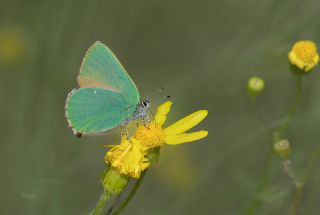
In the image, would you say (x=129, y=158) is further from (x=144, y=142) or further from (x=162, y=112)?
(x=162, y=112)

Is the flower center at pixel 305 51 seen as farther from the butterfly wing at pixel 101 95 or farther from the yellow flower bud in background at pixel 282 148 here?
the butterfly wing at pixel 101 95

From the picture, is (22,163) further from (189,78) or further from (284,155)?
(284,155)

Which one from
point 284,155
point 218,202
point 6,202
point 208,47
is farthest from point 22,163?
point 208,47

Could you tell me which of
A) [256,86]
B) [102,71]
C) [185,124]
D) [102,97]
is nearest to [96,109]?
[102,97]

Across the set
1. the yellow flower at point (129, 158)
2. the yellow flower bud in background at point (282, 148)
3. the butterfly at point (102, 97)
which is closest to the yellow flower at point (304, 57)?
the yellow flower bud in background at point (282, 148)

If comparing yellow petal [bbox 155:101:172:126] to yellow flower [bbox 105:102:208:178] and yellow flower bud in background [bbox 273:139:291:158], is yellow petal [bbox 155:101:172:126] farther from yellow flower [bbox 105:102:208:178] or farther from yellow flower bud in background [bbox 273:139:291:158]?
yellow flower bud in background [bbox 273:139:291:158]

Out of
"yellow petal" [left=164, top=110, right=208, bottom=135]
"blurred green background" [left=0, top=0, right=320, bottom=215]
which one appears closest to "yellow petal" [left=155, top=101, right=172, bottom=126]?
"yellow petal" [left=164, top=110, right=208, bottom=135]
